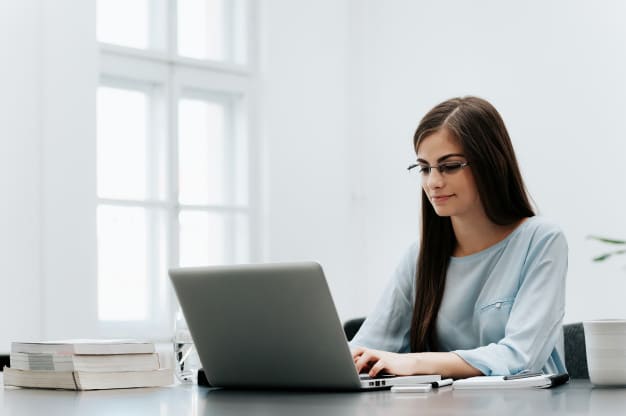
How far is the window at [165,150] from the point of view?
5078 mm

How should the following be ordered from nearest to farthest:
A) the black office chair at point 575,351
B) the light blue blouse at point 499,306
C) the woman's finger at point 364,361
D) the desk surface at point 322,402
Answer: the desk surface at point 322,402 < the woman's finger at point 364,361 < the light blue blouse at point 499,306 < the black office chair at point 575,351

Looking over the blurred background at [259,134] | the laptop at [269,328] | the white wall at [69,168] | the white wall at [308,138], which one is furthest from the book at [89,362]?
the white wall at [308,138]

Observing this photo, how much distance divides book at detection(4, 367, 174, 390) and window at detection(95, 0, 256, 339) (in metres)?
2.93

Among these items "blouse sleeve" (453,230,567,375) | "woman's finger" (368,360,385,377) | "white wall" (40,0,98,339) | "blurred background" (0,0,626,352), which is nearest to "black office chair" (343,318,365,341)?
"blouse sleeve" (453,230,567,375)

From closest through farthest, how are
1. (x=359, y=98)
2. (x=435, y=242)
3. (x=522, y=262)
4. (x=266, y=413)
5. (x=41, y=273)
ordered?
(x=266, y=413) → (x=522, y=262) → (x=435, y=242) → (x=41, y=273) → (x=359, y=98)

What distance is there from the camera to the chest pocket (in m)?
2.23

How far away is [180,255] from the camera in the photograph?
5285mm

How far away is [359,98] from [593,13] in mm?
1637

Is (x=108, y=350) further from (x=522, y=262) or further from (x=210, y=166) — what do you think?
(x=210, y=166)

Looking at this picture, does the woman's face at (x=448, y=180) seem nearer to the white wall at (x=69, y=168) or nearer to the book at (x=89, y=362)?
the book at (x=89, y=362)

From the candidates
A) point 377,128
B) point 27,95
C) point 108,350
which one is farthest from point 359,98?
point 108,350

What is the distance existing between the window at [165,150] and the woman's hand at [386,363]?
3068 millimetres

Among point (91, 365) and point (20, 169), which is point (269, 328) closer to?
point (91, 365)

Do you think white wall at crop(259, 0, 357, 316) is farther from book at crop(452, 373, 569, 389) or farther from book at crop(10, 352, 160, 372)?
book at crop(452, 373, 569, 389)
